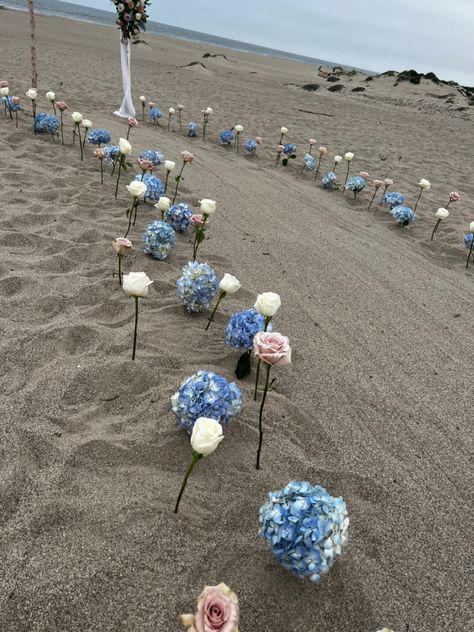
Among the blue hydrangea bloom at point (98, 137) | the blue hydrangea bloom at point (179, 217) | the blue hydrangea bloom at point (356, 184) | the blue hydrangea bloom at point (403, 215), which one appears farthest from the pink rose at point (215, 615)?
the blue hydrangea bloom at point (356, 184)

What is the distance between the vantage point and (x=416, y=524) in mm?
2150

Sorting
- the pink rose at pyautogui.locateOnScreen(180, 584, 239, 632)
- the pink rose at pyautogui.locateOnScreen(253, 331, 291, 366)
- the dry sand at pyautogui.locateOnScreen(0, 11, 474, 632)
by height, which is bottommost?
the dry sand at pyautogui.locateOnScreen(0, 11, 474, 632)

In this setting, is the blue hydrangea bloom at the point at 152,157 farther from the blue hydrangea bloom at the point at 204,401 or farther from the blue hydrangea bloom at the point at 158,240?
the blue hydrangea bloom at the point at 204,401

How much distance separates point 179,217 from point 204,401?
2809 mm

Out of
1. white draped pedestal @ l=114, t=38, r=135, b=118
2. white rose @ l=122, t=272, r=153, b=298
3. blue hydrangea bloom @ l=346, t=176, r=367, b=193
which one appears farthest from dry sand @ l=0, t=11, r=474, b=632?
white draped pedestal @ l=114, t=38, r=135, b=118

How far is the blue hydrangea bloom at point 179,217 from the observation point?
181 inches

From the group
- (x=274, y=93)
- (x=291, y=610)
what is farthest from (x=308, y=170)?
(x=274, y=93)

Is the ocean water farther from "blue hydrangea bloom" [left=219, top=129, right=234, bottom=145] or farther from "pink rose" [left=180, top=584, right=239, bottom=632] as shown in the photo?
"pink rose" [left=180, top=584, right=239, bottom=632]

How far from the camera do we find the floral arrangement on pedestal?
8016 millimetres

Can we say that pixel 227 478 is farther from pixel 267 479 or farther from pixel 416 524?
pixel 416 524

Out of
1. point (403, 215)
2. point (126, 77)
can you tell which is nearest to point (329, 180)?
point (403, 215)

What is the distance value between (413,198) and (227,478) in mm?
6612

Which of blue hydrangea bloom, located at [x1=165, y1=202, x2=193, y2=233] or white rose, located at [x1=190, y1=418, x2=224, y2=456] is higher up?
white rose, located at [x1=190, y1=418, x2=224, y2=456]

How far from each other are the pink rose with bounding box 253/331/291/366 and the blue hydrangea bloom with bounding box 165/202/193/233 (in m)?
2.98
